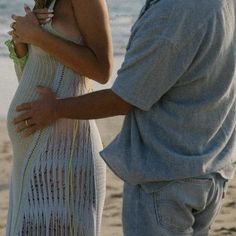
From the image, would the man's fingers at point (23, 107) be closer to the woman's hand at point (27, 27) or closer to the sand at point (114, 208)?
the woman's hand at point (27, 27)

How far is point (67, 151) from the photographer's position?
3.42m

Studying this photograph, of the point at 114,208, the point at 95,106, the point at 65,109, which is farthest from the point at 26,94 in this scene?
the point at 114,208

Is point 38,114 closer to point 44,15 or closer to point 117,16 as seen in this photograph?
point 44,15

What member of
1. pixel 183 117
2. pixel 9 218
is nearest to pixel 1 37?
pixel 9 218

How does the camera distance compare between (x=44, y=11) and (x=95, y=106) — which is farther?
(x=44, y=11)

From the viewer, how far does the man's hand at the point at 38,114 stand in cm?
313

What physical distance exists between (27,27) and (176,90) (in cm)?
82

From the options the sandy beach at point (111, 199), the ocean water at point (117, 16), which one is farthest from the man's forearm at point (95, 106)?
the ocean water at point (117, 16)

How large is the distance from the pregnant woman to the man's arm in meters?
0.04

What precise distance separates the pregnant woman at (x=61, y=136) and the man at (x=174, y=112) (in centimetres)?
52

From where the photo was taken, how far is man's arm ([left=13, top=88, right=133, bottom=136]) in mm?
2809

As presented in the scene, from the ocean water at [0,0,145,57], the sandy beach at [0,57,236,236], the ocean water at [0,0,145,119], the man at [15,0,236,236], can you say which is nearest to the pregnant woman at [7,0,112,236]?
the man at [15,0,236,236]

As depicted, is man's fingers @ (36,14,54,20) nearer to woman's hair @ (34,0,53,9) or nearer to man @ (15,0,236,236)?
woman's hair @ (34,0,53,9)

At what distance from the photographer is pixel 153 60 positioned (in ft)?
8.84
